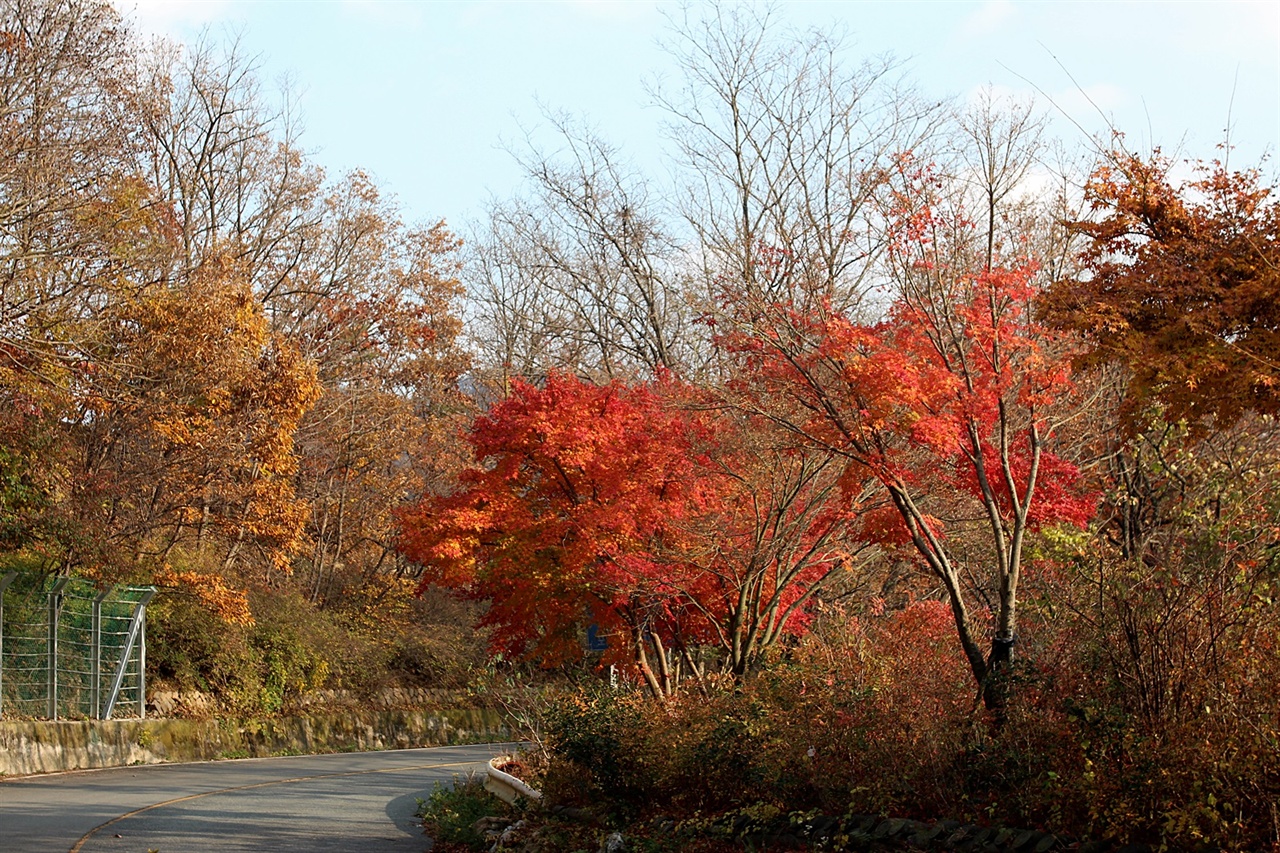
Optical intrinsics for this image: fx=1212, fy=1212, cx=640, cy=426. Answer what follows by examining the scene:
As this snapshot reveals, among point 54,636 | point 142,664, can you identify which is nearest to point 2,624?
point 54,636

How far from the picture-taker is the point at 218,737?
1025 inches

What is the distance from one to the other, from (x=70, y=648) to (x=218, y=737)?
452cm

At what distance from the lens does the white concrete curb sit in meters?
14.0

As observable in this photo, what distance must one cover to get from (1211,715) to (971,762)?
2.12 meters

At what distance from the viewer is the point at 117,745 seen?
22734mm

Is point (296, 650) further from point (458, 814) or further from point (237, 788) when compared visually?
point (458, 814)

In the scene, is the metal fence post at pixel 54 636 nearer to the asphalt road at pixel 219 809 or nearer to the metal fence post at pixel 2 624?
the metal fence post at pixel 2 624

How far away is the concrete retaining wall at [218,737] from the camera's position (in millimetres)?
20453

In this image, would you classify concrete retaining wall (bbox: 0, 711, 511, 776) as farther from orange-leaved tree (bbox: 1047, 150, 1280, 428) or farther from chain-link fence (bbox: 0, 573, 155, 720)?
orange-leaved tree (bbox: 1047, 150, 1280, 428)

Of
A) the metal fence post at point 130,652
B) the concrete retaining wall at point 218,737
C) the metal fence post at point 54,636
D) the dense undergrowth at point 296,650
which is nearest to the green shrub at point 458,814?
the dense undergrowth at point 296,650

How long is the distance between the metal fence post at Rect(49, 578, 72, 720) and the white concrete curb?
32.5 feet

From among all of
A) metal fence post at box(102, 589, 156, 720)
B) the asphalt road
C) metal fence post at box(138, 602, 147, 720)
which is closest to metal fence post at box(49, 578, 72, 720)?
metal fence post at box(102, 589, 156, 720)

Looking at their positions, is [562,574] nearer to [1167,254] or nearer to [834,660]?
[834,660]

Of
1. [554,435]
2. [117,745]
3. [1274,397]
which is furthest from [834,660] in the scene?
[117,745]
